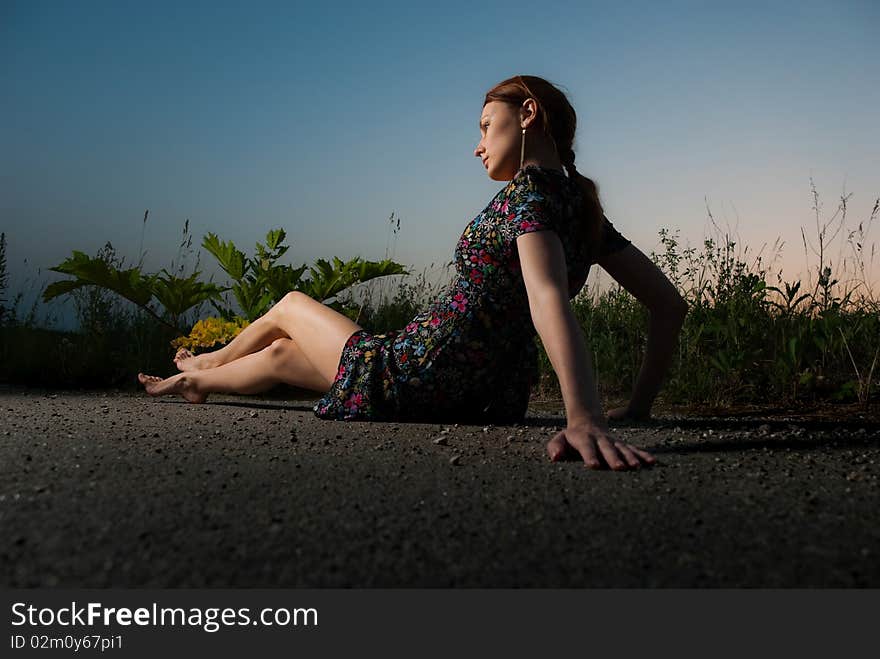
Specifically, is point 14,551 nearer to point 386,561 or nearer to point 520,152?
point 386,561

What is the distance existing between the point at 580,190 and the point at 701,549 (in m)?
1.72

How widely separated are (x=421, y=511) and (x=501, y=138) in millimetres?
1674

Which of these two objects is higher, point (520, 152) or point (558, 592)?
point (520, 152)

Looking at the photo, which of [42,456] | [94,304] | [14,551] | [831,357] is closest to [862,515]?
[14,551]

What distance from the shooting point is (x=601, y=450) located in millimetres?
2283

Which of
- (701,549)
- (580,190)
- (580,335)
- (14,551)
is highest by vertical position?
(580,190)

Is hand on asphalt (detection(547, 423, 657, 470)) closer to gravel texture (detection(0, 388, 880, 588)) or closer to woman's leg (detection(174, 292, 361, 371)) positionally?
gravel texture (detection(0, 388, 880, 588))

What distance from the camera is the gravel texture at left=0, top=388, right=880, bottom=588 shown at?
1.48 m

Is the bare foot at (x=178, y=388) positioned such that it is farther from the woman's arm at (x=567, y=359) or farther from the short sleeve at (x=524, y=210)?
the woman's arm at (x=567, y=359)

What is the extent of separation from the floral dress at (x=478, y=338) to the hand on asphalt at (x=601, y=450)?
29.4 inches

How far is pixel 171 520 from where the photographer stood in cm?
175

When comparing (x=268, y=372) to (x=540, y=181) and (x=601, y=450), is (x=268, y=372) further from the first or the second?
(x=601, y=450)

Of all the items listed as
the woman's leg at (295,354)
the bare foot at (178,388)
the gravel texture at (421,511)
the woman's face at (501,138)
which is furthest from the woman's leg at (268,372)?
the woman's face at (501,138)

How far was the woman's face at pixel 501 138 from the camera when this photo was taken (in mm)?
2934
